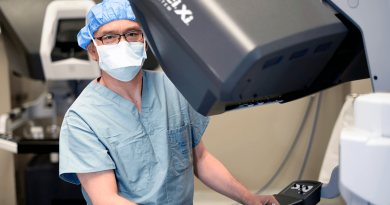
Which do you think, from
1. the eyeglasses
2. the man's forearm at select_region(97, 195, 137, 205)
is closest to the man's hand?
the man's forearm at select_region(97, 195, 137, 205)

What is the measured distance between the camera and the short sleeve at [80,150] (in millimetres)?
938

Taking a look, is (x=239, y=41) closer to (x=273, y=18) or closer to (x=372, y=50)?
(x=273, y=18)

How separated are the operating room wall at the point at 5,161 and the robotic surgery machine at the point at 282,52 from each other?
6.41 ft

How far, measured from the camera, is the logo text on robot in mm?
559

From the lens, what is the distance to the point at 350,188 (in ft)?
1.51

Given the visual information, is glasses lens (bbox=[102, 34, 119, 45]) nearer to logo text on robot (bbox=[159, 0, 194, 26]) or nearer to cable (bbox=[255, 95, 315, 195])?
logo text on robot (bbox=[159, 0, 194, 26])

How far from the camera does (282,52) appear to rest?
0.51 m

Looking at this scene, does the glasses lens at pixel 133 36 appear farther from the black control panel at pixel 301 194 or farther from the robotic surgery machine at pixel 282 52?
the black control panel at pixel 301 194

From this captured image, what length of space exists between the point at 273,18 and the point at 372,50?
7.3 inches

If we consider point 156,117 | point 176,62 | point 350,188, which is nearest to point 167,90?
point 156,117

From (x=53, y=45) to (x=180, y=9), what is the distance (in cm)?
139

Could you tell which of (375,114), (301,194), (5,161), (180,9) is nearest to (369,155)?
(375,114)

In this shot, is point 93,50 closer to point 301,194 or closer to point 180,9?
point 180,9

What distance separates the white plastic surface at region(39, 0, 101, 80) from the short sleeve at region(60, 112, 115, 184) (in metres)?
0.80
